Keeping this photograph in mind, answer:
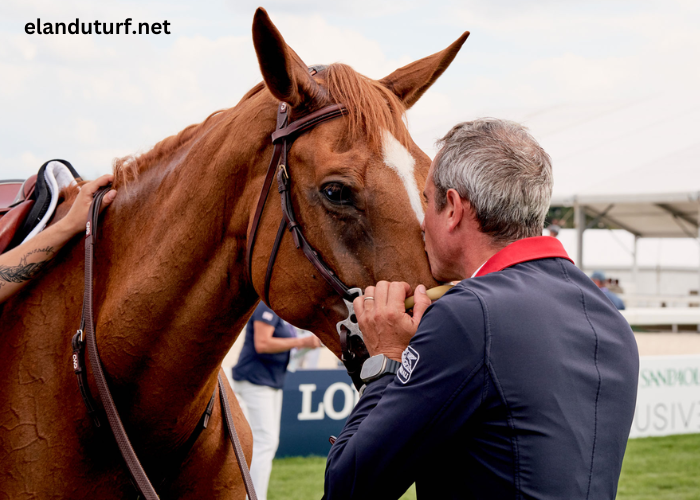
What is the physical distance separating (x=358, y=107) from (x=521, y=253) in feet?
2.36

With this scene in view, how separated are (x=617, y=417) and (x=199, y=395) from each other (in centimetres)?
137

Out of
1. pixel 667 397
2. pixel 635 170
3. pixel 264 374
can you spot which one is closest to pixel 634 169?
pixel 635 170

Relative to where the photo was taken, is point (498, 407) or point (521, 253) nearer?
point (498, 407)

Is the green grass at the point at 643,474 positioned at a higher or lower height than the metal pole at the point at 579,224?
lower

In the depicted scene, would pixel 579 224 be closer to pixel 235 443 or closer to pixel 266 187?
pixel 235 443

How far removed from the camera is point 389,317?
1.50m

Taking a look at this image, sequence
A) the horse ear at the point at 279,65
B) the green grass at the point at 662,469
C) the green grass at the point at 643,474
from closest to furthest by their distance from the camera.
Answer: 1. the horse ear at the point at 279,65
2. the green grass at the point at 643,474
3. the green grass at the point at 662,469

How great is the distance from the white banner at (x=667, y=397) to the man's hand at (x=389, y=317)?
6785 millimetres

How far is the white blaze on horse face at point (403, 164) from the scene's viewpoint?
5.79ft

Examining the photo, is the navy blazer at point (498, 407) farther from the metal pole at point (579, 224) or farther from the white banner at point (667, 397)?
the metal pole at point (579, 224)

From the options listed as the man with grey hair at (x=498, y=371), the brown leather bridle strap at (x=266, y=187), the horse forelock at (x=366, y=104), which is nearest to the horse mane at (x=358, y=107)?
the horse forelock at (x=366, y=104)

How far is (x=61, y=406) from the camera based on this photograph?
83.0 inches

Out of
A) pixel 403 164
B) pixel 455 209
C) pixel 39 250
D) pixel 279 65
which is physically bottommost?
pixel 39 250

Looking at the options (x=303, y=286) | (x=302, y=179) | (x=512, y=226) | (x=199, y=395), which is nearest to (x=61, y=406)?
(x=199, y=395)
